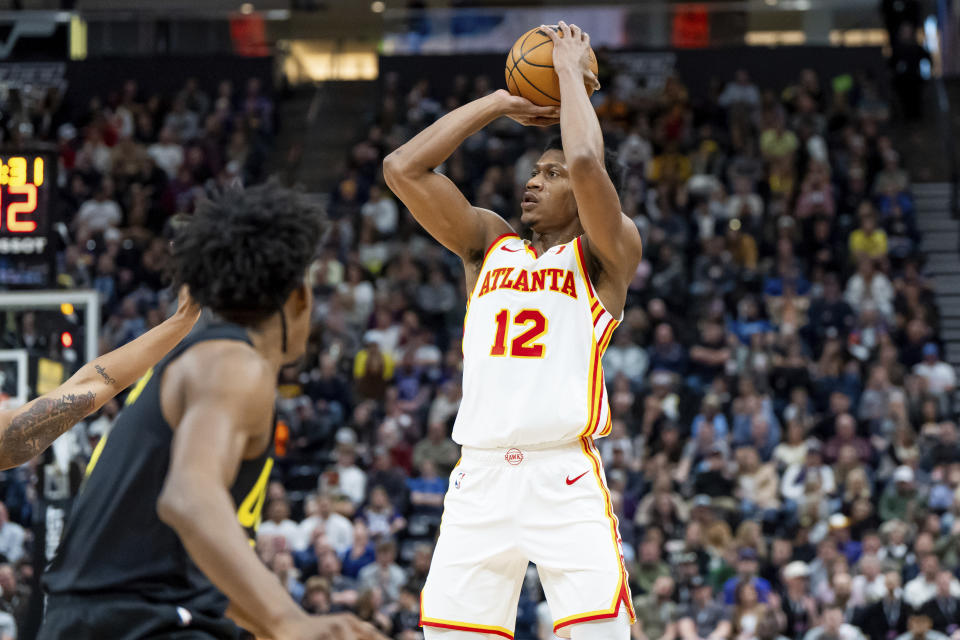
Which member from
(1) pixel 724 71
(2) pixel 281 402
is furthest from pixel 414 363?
(1) pixel 724 71

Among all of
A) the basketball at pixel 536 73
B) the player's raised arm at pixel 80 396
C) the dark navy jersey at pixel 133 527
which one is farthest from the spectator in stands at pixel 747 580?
the dark navy jersey at pixel 133 527

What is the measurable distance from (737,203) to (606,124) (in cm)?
275

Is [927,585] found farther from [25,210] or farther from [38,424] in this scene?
[38,424]

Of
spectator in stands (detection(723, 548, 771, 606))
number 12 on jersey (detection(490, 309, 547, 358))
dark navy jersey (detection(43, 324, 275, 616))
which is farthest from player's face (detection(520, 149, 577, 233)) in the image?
spectator in stands (detection(723, 548, 771, 606))

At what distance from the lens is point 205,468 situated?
9.36 ft

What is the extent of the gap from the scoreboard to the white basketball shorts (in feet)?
16.1

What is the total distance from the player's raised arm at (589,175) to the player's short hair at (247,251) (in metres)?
1.56

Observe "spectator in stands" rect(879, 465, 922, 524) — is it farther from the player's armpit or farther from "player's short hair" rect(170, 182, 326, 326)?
"player's short hair" rect(170, 182, 326, 326)

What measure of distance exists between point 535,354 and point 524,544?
0.67 m

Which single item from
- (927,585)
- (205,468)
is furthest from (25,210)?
(927,585)

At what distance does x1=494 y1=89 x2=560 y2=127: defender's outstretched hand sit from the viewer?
497 centimetres

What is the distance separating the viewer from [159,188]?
56.2 ft

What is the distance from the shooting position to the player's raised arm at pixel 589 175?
15.1 feet

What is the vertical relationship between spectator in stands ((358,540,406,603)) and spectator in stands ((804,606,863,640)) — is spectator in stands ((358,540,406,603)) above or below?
above
